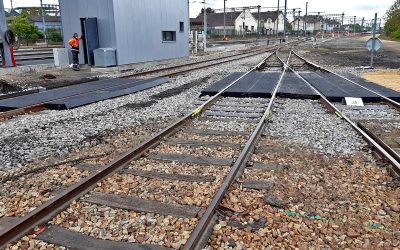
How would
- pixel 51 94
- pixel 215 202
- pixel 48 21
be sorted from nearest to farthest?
pixel 215 202, pixel 51 94, pixel 48 21

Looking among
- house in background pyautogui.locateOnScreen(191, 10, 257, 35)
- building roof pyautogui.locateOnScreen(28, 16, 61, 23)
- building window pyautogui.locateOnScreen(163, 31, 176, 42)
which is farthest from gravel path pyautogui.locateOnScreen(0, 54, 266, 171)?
house in background pyautogui.locateOnScreen(191, 10, 257, 35)

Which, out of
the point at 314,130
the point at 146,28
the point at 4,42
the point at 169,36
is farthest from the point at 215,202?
the point at 169,36

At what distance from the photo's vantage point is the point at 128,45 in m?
19.8

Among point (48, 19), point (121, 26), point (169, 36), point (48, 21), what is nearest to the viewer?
point (121, 26)

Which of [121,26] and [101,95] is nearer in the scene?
[101,95]

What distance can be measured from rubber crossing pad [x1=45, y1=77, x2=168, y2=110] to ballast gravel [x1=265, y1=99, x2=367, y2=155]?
524cm

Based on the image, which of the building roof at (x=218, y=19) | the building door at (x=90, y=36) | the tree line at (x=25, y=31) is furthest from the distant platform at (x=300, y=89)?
the building roof at (x=218, y=19)

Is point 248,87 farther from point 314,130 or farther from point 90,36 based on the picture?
point 90,36

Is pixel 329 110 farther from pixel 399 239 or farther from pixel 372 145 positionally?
pixel 399 239

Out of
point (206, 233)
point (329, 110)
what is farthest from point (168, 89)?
point (206, 233)

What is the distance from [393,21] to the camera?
6831 centimetres

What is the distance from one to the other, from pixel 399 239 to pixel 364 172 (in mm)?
1713

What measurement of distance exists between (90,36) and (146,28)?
144 inches

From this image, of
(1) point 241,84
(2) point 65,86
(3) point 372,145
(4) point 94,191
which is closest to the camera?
(4) point 94,191
